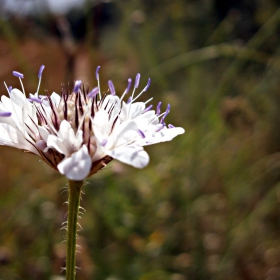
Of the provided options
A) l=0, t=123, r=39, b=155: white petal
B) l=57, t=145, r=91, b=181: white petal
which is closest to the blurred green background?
l=0, t=123, r=39, b=155: white petal

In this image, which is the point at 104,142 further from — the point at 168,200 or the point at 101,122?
the point at 168,200

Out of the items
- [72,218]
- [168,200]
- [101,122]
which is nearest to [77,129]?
[101,122]

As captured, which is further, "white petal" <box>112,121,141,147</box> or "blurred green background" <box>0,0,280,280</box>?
"blurred green background" <box>0,0,280,280</box>

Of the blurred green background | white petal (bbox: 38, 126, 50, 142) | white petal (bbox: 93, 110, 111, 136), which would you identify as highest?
the blurred green background

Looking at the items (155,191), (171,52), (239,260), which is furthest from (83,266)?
(171,52)

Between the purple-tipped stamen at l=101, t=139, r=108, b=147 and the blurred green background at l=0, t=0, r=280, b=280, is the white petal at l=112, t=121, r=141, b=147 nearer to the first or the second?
the purple-tipped stamen at l=101, t=139, r=108, b=147

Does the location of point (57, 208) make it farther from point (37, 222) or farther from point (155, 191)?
point (155, 191)
